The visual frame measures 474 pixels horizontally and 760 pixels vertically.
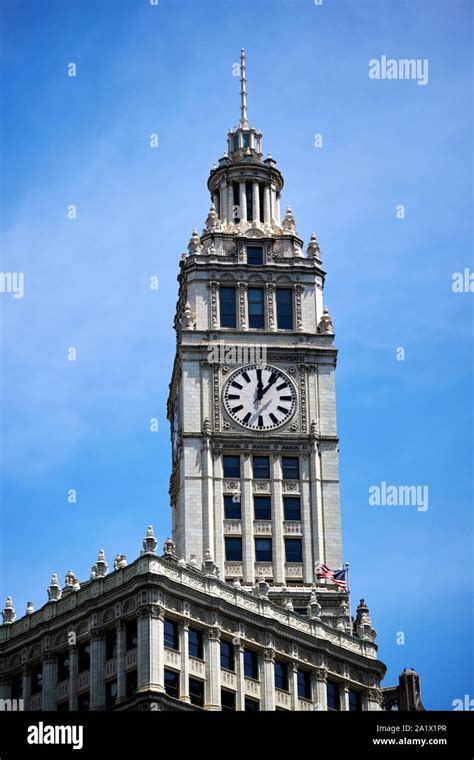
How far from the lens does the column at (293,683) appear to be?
142625 mm

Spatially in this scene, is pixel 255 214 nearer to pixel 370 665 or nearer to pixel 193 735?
pixel 370 665

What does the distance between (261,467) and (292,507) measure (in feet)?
12.7

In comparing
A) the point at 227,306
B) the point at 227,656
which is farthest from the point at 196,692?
the point at 227,306

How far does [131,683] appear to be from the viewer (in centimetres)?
13362

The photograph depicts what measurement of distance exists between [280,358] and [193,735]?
6965 centimetres

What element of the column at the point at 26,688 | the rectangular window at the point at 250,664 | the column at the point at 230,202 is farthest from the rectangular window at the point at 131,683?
the column at the point at 230,202

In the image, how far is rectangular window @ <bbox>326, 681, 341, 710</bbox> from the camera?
14588cm

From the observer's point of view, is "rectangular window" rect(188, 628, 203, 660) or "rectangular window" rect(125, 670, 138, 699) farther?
"rectangular window" rect(188, 628, 203, 660)

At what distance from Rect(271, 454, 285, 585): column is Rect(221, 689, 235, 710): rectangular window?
93.7 feet

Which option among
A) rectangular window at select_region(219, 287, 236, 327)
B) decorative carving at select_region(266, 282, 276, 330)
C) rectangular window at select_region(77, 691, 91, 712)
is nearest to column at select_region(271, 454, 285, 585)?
decorative carving at select_region(266, 282, 276, 330)

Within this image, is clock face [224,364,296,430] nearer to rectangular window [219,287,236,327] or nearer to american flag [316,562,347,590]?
rectangular window [219,287,236,327]

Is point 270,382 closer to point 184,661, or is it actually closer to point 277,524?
point 277,524

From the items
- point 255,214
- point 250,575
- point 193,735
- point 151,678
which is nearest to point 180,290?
point 255,214

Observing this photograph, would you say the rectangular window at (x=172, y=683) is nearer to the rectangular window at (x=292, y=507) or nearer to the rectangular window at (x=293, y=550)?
the rectangular window at (x=293, y=550)
